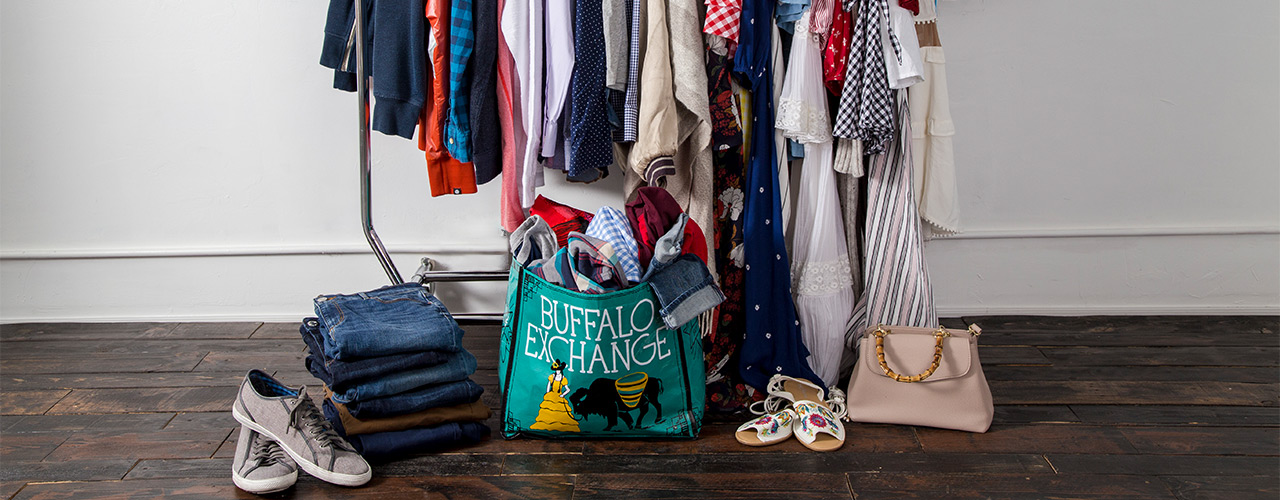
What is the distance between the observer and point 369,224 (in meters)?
2.26

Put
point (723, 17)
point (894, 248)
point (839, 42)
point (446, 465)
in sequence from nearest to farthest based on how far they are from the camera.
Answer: point (446, 465)
point (723, 17)
point (839, 42)
point (894, 248)

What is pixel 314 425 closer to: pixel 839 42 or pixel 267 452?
pixel 267 452

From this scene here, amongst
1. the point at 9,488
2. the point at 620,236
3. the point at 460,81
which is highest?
the point at 460,81

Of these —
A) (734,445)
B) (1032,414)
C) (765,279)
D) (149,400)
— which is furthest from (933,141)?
(149,400)

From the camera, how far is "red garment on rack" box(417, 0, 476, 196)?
1.89m

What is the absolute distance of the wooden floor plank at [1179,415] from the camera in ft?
6.30

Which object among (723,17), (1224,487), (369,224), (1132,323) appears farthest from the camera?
(1132,323)

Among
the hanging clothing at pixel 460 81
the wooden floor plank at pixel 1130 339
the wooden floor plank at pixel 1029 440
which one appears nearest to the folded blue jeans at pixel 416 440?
the hanging clothing at pixel 460 81

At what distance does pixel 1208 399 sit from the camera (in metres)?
2.03

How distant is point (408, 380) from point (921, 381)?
105 cm

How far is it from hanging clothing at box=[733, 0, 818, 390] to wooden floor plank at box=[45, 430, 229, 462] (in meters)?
1.16

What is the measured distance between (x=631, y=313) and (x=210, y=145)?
147 cm

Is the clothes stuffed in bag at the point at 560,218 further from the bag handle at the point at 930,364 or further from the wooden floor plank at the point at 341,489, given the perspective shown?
the bag handle at the point at 930,364

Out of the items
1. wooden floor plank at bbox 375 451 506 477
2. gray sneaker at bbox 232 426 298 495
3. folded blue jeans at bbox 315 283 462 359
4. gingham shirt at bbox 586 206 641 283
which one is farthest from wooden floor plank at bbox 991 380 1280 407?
gray sneaker at bbox 232 426 298 495
